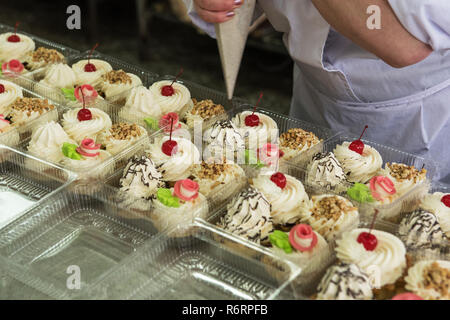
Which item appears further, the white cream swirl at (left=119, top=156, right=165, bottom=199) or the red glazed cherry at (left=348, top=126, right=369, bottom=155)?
the red glazed cherry at (left=348, top=126, right=369, bottom=155)

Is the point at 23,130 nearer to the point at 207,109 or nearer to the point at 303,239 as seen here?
the point at 207,109

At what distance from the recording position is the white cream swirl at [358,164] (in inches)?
99.0

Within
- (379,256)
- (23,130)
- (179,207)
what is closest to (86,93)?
(23,130)

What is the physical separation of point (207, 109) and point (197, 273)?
1.09 m

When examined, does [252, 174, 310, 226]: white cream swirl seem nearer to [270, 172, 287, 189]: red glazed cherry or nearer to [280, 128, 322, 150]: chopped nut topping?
[270, 172, 287, 189]: red glazed cherry

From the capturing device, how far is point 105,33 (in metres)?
7.11

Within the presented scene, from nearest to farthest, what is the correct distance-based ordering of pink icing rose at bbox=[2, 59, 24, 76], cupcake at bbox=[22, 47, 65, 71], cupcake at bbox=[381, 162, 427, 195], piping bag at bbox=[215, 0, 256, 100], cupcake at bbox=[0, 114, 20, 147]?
piping bag at bbox=[215, 0, 256, 100] < cupcake at bbox=[381, 162, 427, 195] < cupcake at bbox=[0, 114, 20, 147] < pink icing rose at bbox=[2, 59, 24, 76] < cupcake at bbox=[22, 47, 65, 71]

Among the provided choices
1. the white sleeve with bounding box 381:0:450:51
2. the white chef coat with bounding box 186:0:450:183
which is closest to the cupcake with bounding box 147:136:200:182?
the white chef coat with bounding box 186:0:450:183

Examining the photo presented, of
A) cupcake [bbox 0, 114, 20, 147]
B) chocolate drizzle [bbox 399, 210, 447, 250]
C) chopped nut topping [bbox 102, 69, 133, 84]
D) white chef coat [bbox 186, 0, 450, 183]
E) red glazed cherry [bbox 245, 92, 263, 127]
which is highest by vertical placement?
white chef coat [bbox 186, 0, 450, 183]

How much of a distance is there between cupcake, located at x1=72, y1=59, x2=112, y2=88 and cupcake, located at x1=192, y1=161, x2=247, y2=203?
1.17 m

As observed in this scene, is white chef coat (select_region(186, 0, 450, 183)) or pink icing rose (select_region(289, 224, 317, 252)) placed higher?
white chef coat (select_region(186, 0, 450, 183))

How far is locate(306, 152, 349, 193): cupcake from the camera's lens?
7.88 feet

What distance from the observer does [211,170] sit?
2350 mm

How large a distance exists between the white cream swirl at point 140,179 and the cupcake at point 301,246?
0.59m
